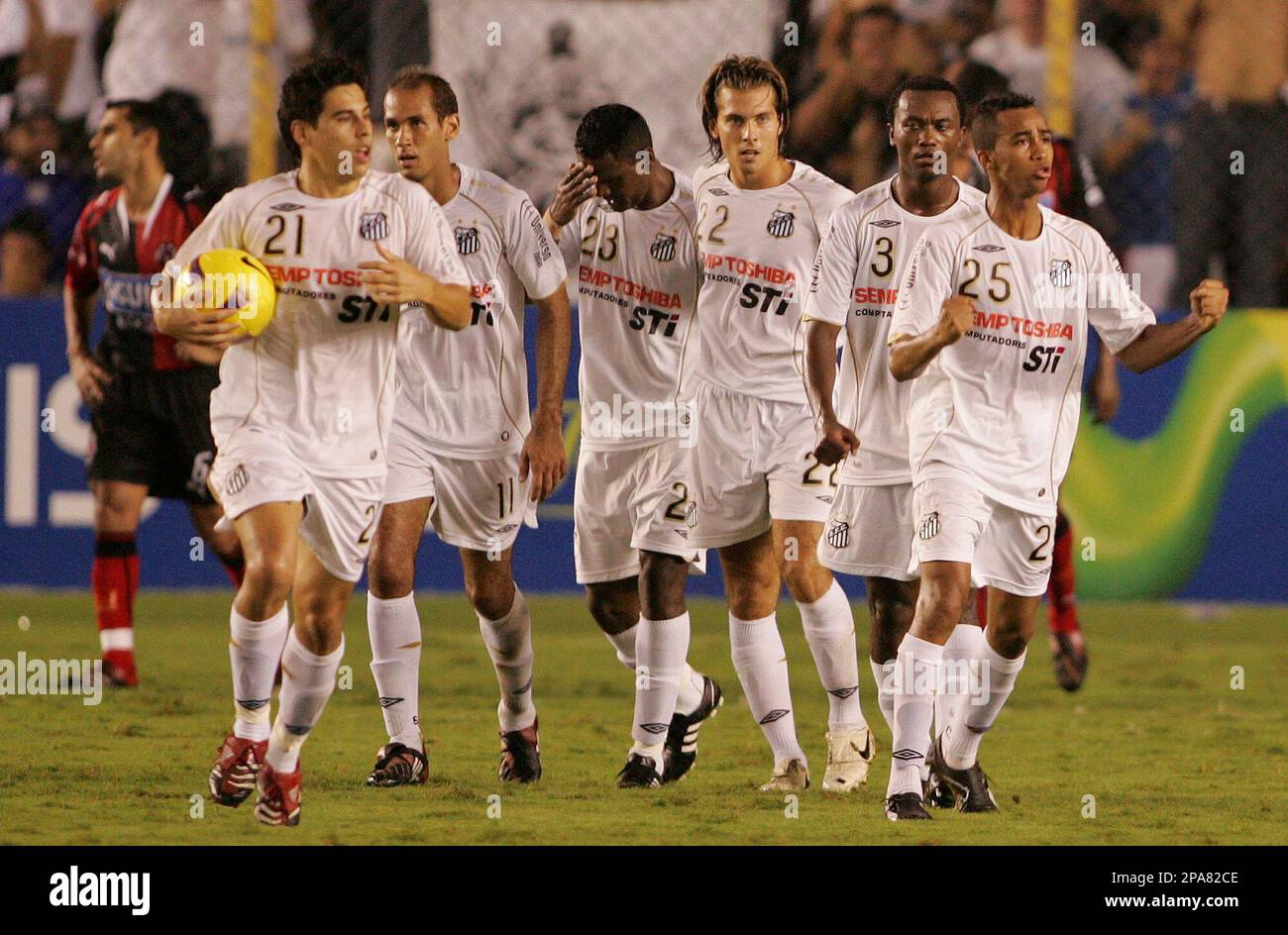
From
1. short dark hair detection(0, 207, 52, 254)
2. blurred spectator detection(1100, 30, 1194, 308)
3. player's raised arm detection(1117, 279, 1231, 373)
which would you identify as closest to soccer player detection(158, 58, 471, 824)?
player's raised arm detection(1117, 279, 1231, 373)

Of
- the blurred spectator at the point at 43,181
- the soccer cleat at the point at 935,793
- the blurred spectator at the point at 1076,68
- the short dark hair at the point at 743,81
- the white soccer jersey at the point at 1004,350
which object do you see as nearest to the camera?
the white soccer jersey at the point at 1004,350

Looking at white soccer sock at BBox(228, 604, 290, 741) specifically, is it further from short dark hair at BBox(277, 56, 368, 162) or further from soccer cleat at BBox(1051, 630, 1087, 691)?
soccer cleat at BBox(1051, 630, 1087, 691)

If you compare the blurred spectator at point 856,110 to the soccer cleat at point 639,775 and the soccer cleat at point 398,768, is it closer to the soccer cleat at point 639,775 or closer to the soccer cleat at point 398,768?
the soccer cleat at point 639,775

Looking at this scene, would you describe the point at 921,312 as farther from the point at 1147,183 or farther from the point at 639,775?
the point at 1147,183

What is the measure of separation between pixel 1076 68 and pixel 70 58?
5.61 metres

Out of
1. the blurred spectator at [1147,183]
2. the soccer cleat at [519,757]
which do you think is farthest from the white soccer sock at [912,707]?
the blurred spectator at [1147,183]

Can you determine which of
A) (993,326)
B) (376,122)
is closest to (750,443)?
(993,326)

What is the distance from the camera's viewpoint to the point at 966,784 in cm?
610

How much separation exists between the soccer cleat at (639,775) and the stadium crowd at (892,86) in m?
5.25

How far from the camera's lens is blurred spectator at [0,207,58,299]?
11.3m

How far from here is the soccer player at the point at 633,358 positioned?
21.8 feet

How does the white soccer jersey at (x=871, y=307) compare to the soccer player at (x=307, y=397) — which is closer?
the soccer player at (x=307, y=397)

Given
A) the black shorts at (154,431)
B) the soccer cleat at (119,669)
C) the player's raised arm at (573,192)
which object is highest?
the player's raised arm at (573,192)

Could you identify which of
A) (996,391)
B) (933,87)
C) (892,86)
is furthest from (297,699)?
(892,86)
